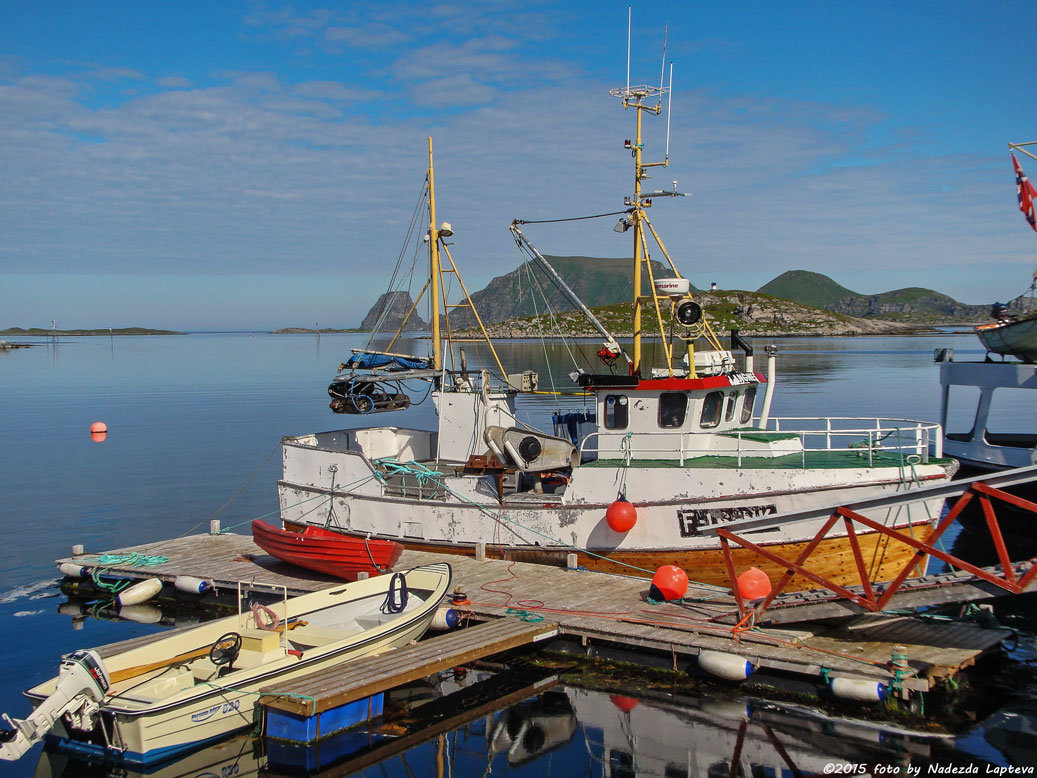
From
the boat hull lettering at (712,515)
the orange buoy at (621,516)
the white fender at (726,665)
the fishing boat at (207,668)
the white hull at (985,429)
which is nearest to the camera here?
the fishing boat at (207,668)

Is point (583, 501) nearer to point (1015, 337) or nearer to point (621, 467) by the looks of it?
point (621, 467)

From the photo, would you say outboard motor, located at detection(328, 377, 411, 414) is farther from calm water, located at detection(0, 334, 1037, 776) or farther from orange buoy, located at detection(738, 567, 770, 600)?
orange buoy, located at detection(738, 567, 770, 600)

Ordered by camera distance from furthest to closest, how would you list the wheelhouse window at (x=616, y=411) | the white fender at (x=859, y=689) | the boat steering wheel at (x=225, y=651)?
the wheelhouse window at (x=616, y=411) → the boat steering wheel at (x=225, y=651) → the white fender at (x=859, y=689)

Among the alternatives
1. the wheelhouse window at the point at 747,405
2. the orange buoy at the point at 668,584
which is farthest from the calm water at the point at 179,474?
the wheelhouse window at the point at 747,405

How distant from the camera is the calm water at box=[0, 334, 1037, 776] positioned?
36.2ft

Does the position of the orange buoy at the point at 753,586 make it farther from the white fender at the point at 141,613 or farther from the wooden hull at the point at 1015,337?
the wooden hull at the point at 1015,337

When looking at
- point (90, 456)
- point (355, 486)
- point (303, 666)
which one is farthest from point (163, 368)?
point (303, 666)

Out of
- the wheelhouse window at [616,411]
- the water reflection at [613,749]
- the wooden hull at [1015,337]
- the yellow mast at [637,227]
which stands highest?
the yellow mast at [637,227]

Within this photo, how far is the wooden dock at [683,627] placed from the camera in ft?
38.6

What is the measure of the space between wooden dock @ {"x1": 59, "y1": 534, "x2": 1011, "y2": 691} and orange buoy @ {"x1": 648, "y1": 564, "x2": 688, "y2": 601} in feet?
0.65

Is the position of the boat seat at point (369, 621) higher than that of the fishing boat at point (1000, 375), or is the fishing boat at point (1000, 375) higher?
the fishing boat at point (1000, 375)

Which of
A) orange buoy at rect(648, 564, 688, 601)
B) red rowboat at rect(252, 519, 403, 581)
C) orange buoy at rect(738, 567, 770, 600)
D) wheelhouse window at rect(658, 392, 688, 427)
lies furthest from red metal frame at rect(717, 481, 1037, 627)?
red rowboat at rect(252, 519, 403, 581)

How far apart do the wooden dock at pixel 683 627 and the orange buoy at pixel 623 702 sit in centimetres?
91

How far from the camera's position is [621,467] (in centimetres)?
1602
